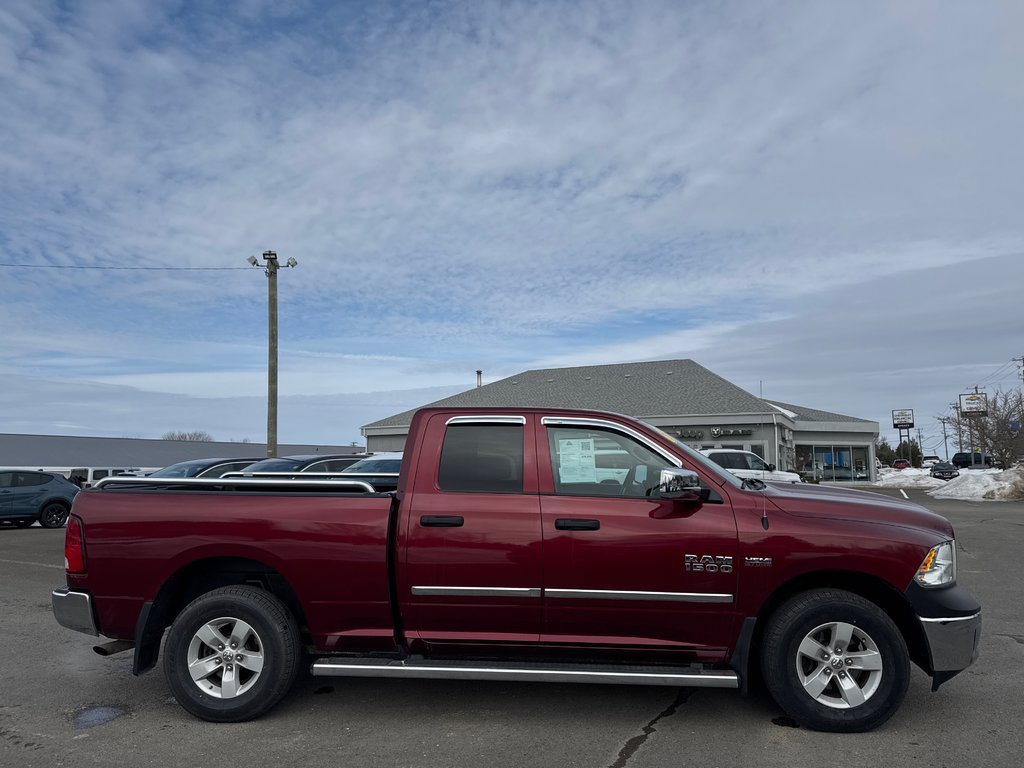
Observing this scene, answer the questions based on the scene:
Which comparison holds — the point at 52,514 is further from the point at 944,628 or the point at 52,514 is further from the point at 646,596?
the point at 944,628

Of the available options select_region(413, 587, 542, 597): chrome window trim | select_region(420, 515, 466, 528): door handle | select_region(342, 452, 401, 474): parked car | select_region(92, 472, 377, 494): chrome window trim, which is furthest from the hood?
select_region(342, 452, 401, 474): parked car

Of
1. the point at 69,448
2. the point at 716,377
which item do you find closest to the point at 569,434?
the point at 716,377

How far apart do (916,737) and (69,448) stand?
Result: 5442cm

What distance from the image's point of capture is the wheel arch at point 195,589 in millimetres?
5020

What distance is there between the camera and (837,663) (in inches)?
182

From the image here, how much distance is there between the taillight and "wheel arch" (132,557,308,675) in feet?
1.66

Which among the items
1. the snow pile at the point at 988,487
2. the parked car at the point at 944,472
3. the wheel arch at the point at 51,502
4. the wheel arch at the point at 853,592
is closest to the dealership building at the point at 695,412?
the snow pile at the point at 988,487

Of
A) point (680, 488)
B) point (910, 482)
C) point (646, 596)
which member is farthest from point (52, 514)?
point (910, 482)

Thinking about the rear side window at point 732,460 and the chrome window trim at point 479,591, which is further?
the rear side window at point 732,460

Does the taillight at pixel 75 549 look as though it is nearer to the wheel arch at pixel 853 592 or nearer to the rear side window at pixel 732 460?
the wheel arch at pixel 853 592

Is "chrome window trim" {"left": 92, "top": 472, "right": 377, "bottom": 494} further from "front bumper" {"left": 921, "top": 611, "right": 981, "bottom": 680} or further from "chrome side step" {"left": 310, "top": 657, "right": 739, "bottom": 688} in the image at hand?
"front bumper" {"left": 921, "top": 611, "right": 981, "bottom": 680}

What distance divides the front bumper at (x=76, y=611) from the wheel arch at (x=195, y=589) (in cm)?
31

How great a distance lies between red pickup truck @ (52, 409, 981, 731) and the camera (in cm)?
463

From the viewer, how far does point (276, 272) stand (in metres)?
22.9
